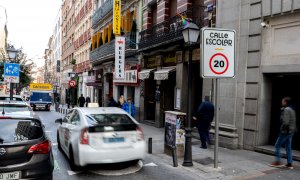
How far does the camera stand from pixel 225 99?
1088 cm

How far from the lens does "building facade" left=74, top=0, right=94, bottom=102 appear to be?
119ft

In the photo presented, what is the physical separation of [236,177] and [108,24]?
71.1 ft

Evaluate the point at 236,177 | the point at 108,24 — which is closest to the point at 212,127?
the point at 236,177

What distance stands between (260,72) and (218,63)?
9.62 feet

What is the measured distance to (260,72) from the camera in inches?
383

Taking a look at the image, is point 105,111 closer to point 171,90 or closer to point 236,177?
point 236,177

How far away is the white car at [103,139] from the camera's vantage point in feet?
22.5

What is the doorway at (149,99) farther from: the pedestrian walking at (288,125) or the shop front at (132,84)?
the pedestrian walking at (288,125)

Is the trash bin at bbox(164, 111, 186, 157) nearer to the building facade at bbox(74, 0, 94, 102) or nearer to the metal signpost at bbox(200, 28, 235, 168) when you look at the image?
the metal signpost at bbox(200, 28, 235, 168)

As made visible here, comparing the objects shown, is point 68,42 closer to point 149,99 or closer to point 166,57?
point 149,99

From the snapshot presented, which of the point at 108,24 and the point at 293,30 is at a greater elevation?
the point at 108,24

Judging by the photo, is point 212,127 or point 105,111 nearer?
point 105,111

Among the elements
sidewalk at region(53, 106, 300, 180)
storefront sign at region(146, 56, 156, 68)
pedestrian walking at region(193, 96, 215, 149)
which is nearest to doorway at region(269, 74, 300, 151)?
sidewalk at region(53, 106, 300, 180)

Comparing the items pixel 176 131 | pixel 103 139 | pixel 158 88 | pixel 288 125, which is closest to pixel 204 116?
pixel 176 131
